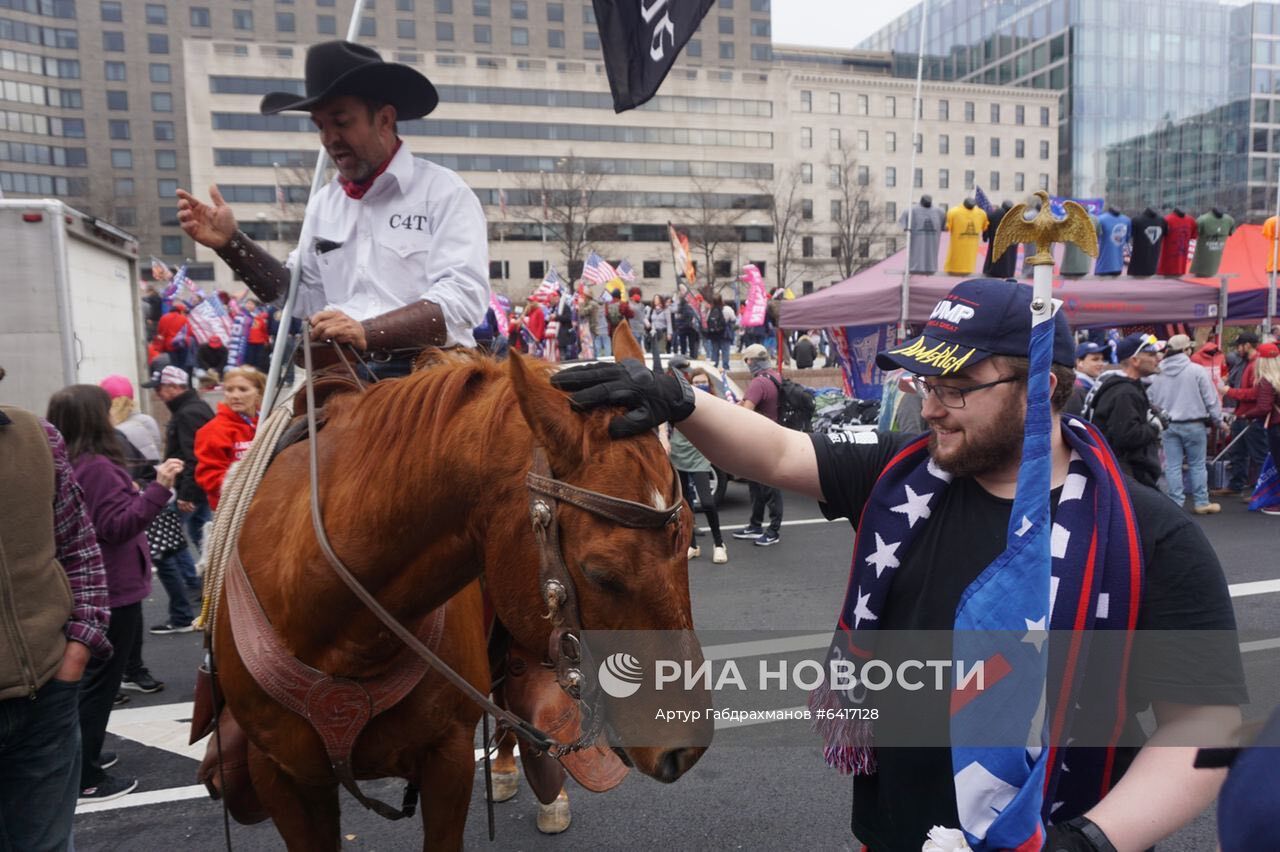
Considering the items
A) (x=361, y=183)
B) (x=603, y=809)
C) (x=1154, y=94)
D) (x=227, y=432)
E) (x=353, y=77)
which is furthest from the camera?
(x=1154, y=94)

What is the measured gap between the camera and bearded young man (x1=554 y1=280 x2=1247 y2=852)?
152cm

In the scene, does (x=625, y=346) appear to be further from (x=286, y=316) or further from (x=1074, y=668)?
(x=286, y=316)

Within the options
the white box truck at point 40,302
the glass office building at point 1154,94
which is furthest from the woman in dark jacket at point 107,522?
the glass office building at point 1154,94

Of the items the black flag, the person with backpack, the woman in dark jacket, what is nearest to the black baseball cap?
the black flag

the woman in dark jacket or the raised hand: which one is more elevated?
the raised hand

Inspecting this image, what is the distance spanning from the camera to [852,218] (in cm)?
5900

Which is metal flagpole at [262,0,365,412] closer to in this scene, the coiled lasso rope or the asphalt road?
the coiled lasso rope

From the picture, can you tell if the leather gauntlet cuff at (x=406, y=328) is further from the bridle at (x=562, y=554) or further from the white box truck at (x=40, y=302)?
the white box truck at (x=40, y=302)

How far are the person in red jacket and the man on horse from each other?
231 centimetres

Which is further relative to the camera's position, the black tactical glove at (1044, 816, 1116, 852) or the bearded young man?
the bearded young man

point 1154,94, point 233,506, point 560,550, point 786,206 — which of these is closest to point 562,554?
point 560,550

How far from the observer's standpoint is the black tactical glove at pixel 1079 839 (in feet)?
4.44

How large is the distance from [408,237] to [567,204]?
5554cm

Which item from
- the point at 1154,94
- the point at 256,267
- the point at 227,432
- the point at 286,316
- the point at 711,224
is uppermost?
the point at 1154,94
